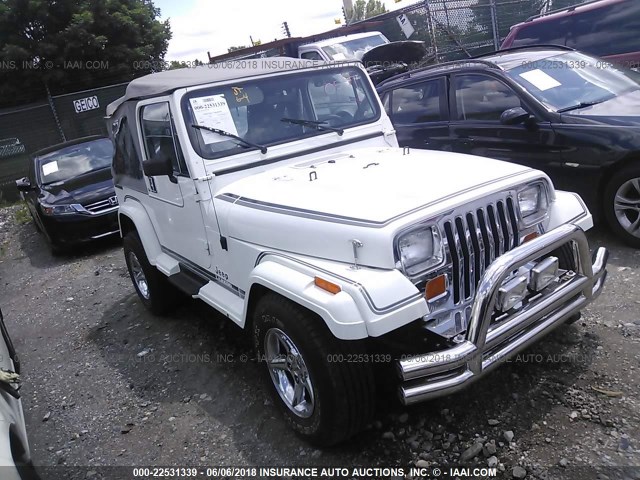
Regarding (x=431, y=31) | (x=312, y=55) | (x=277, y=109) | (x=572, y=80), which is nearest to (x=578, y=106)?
(x=572, y=80)

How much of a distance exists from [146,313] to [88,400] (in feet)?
4.72

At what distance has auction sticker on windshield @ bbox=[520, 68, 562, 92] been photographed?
5160mm

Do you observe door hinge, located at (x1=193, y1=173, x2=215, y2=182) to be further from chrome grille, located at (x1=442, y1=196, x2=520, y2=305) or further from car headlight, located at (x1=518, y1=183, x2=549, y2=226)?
car headlight, located at (x1=518, y1=183, x2=549, y2=226)

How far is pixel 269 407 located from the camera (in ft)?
11.3

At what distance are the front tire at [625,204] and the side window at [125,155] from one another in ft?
13.5

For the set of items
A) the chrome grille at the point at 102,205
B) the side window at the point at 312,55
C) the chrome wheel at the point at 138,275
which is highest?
the side window at the point at 312,55

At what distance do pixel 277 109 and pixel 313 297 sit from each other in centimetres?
184

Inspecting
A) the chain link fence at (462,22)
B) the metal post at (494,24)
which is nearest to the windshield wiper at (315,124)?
the chain link fence at (462,22)

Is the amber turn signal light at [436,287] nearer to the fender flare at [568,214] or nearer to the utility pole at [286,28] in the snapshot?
the fender flare at [568,214]

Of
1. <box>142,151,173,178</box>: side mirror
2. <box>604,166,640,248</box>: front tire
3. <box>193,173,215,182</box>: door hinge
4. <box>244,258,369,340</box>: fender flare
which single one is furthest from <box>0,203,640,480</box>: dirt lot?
<box>142,151,173,178</box>: side mirror

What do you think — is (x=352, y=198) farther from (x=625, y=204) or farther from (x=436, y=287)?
(x=625, y=204)

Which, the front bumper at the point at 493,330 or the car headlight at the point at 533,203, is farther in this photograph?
the car headlight at the point at 533,203

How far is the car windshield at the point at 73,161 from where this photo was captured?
8.77 m

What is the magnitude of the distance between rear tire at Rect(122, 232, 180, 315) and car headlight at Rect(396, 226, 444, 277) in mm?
2945
